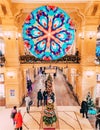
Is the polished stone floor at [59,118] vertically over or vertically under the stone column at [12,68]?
under

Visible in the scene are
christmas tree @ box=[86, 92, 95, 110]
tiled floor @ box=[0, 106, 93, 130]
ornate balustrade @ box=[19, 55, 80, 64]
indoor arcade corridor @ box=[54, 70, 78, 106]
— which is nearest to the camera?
tiled floor @ box=[0, 106, 93, 130]

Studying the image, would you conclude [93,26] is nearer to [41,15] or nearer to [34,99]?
[41,15]

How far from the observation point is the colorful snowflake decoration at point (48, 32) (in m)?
9.12

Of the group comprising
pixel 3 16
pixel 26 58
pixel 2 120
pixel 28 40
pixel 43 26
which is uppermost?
pixel 3 16

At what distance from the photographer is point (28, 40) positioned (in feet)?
32.6

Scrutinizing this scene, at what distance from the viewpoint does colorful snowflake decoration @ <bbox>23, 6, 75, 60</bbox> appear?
29.9ft

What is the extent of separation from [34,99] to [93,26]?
6.87m

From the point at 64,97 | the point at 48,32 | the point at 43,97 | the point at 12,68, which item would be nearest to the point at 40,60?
the point at 12,68

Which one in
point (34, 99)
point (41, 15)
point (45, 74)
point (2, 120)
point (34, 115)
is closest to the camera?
point (41, 15)

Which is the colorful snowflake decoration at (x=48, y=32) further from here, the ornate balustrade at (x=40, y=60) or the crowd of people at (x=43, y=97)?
the crowd of people at (x=43, y=97)

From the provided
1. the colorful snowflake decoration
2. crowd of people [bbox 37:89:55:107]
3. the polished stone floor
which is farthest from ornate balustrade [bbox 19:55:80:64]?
the polished stone floor

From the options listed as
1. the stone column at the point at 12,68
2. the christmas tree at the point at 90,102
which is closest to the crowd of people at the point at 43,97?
the stone column at the point at 12,68

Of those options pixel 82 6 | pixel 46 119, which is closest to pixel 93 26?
pixel 82 6

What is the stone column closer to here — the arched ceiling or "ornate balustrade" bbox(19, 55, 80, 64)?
"ornate balustrade" bbox(19, 55, 80, 64)
